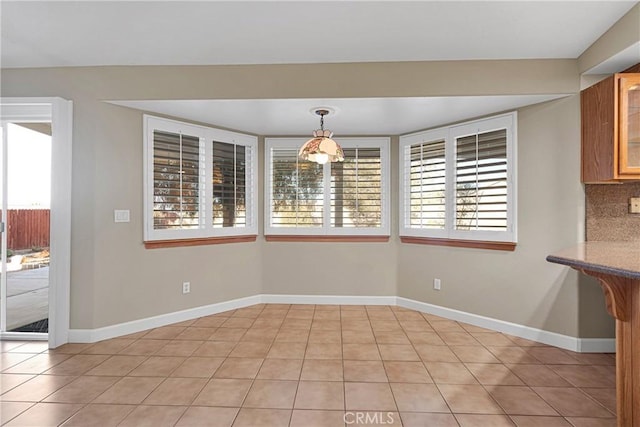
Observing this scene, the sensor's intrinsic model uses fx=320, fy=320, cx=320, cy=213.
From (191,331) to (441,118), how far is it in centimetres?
345

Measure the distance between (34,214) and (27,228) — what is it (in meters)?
0.15

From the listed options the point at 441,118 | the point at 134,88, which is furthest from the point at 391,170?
the point at 134,88

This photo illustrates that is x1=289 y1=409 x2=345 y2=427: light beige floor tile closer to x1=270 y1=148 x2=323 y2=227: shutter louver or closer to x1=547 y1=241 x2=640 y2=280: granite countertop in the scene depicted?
x1=547 y1=241 x2=640 y2=280: granite countertop

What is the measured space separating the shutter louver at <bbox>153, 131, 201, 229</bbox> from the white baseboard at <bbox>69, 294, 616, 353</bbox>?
997 mm

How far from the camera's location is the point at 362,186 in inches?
163

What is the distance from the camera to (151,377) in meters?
2.37

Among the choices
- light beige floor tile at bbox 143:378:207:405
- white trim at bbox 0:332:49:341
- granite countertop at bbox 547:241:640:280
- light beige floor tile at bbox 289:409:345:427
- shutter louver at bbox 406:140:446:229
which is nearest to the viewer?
granite countertop at bbox 547:241:640:280

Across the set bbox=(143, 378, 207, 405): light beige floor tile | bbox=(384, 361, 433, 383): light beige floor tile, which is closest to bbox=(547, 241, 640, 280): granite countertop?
bbox=(384, 361, 433, 383): light beige floor tile

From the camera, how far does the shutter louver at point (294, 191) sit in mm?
4184

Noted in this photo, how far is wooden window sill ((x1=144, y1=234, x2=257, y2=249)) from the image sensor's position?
3.34m

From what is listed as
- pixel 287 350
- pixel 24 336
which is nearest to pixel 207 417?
pixel 287 350

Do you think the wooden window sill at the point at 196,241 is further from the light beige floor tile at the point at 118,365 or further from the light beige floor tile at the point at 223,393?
the light beige floor tile at the point at 223,393

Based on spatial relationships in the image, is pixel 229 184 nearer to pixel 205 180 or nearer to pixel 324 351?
pixel 205 180

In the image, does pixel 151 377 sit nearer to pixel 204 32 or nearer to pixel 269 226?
pixel 269 226
